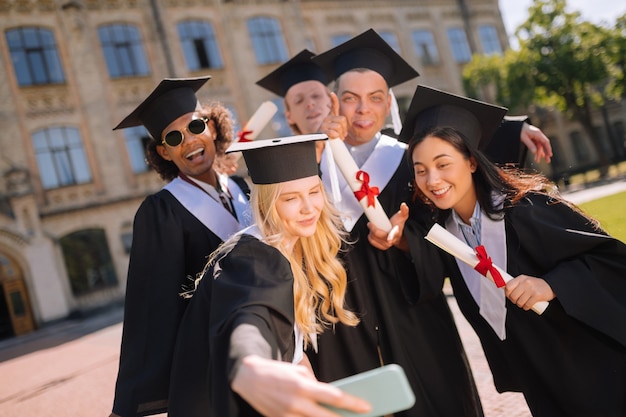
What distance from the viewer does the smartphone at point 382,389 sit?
1.24 meters

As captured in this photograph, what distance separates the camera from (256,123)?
12.5 feet

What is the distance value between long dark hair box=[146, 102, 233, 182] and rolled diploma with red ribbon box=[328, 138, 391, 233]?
110cm

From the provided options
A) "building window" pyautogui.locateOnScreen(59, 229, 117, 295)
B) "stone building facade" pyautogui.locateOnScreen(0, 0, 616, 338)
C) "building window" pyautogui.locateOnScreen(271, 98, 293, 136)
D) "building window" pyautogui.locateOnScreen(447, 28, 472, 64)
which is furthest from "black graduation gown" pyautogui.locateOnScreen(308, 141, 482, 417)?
"building window" pyautogui.locateOnScreen(447, 28, 472, 64)

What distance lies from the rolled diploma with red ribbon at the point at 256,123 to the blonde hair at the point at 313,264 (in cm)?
123

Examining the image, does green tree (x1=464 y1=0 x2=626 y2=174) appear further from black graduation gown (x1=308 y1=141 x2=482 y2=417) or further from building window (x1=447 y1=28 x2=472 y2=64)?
black graduation gown (x1=308 y1=141 x2=482 y2=417)

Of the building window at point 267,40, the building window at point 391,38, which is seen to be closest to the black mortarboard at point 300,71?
the building window at point 267,40

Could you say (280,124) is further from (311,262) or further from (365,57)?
(311,262)

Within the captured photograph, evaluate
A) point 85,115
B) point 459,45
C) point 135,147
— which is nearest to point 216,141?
point 135,147

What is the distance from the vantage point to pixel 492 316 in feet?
9.03

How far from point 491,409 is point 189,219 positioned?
271cm

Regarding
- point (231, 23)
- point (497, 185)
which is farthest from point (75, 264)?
point (497, 185)

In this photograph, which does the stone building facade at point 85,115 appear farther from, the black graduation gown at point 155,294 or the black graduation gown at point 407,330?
the black graduation gown at point 407,330

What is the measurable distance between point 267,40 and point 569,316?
66.2ft

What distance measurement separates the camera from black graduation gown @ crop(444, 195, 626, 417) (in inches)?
93.9
